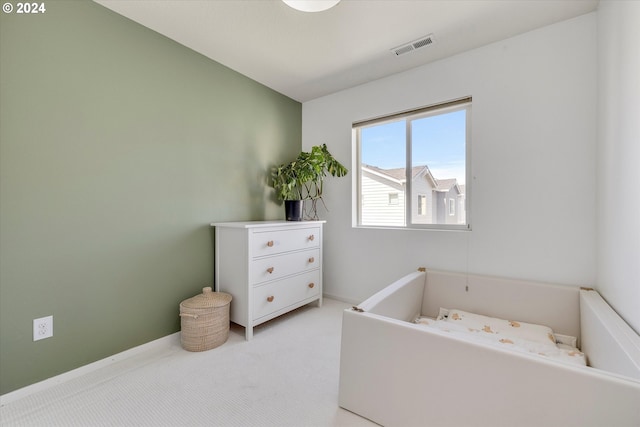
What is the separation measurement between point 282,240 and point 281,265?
218mm

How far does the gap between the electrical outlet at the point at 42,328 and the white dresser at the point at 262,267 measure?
1022 millimetres

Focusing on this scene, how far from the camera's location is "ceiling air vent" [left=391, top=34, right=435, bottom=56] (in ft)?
6.59

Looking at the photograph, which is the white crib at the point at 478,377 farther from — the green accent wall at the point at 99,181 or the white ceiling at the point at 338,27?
the white ceiling at the point at 338,27

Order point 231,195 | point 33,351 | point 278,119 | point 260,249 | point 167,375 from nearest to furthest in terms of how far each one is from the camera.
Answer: point 33,351 → point 167,375 → point 260,249 → point 231,195 → point 278,119

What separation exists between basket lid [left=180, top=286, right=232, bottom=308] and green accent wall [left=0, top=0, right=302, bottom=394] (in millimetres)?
176

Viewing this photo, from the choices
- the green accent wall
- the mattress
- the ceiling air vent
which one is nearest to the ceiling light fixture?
the ceiling air vent

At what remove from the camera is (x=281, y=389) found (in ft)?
4.87

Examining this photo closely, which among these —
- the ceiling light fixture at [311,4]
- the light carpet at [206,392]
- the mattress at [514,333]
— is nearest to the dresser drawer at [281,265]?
the light carpet at [206,392]

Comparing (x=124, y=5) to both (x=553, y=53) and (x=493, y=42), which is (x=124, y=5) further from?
(x=553, y=53)

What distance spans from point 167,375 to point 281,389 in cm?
72

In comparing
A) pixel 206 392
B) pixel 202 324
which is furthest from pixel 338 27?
pixel 206 392

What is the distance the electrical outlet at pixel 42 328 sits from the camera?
57.3 inches

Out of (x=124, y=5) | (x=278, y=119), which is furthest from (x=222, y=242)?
(x=124, y=5)

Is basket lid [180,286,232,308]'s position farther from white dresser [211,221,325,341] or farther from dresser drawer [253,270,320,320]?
dresser drawer [253,270,320,320]
